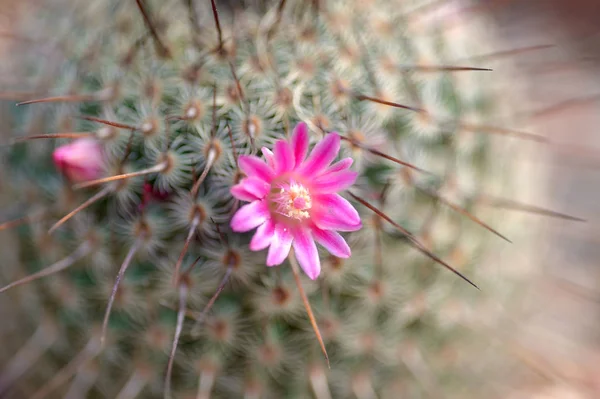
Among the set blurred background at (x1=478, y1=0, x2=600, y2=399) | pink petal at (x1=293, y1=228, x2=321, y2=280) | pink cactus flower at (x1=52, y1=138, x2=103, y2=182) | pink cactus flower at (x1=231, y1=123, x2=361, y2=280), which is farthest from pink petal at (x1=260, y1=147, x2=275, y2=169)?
blurred background at (x1=478, y1=0, x2=600, y2=399)

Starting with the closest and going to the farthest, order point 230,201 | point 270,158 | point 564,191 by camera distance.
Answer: point 270,158
point 230,201
point 564,191

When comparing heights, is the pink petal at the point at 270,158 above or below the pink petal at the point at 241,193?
above

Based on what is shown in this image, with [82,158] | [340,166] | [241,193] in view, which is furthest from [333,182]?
[82,158]

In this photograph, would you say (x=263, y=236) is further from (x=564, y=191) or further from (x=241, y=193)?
(x=564, y=191)

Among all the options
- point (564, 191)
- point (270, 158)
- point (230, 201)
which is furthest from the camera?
point (564, 191)

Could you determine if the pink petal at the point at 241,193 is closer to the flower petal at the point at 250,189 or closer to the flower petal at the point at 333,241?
the flower petal at the point at 250,189

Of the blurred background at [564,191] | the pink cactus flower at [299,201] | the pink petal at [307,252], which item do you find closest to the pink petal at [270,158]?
the pink cactus flower at [299,201]

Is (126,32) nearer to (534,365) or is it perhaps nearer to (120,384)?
(120,384)
